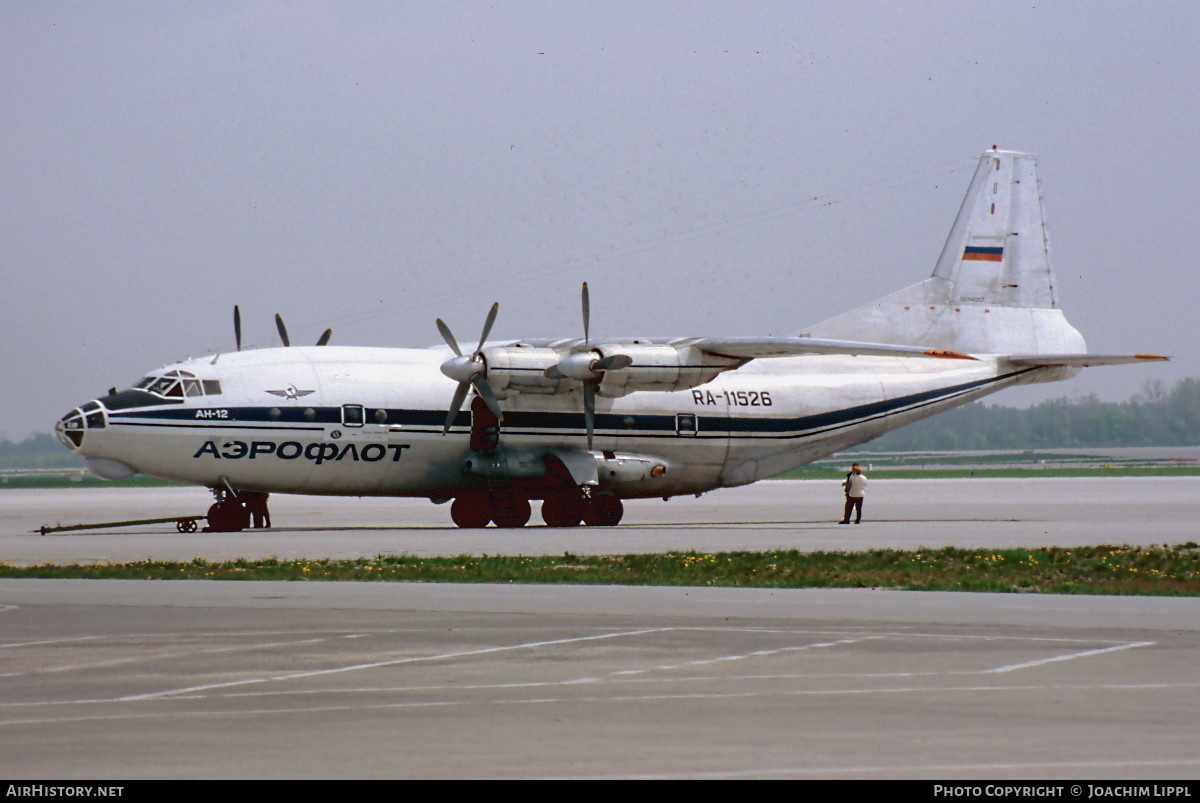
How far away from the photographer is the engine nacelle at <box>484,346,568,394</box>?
125 feet

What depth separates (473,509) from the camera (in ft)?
135

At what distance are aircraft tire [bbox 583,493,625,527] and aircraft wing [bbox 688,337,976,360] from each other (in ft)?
17.2

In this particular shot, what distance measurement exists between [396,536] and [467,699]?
24.1m

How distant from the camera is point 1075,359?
4325 centimetres

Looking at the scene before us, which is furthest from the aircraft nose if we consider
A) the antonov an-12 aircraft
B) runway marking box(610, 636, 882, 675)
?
runway marking box(610, 636, 882, 675)

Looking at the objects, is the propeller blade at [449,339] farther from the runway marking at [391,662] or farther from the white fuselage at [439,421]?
the runway marking at [391,662]

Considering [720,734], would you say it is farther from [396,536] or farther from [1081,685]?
[396,536]

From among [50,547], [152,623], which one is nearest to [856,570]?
[152,623]

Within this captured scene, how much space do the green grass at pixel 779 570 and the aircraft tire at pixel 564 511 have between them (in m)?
13.3

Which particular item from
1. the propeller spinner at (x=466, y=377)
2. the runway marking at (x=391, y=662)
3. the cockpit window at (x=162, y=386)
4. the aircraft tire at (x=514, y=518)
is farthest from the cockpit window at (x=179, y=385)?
the runway marking at (x=391, y=662)

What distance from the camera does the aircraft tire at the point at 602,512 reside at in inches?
1601

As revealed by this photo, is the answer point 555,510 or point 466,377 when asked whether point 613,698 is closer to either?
point 466,377

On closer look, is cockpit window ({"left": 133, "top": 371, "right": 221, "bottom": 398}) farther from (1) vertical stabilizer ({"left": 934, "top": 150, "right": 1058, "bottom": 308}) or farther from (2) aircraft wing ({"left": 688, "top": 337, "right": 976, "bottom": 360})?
(1) vertical stabilizer ({"left": 934, "top": 150, "right": 1058, "bottom": 308})
